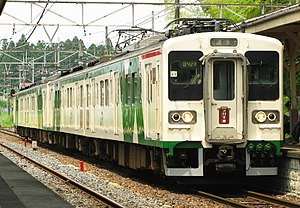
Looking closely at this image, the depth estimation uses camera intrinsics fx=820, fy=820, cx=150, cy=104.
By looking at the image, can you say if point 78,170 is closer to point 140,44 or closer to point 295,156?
point 140,44

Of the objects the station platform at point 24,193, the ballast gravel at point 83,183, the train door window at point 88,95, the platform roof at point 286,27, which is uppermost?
the platform roof at point 286,27

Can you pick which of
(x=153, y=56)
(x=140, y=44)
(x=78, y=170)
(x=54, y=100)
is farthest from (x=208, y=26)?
(x=54, y=100)

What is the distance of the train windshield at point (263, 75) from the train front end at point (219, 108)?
2 cm

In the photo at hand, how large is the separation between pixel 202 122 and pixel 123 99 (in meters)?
3.90

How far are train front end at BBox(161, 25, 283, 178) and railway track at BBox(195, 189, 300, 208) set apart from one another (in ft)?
1.33

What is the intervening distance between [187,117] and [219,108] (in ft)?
1.89

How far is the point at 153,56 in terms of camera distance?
49.2ft

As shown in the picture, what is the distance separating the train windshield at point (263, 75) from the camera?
14461 mm

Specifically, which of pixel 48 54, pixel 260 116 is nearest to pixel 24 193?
pixel 260 116

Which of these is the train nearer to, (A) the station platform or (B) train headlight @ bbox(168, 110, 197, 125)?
(B) train headlight @ bbox(168, 110, 197, 125)

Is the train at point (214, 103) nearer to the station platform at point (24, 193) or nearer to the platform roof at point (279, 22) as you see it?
the platform roof at point (279, 22)

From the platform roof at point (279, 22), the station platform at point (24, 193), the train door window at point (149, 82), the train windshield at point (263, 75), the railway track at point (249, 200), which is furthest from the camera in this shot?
the platform roof at point (279, 22)

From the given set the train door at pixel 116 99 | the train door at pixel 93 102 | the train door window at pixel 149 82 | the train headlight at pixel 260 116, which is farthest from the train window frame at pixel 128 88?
the train door at pixel 93 102

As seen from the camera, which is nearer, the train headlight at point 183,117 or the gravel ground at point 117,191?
the gravel ground at point 117,191
